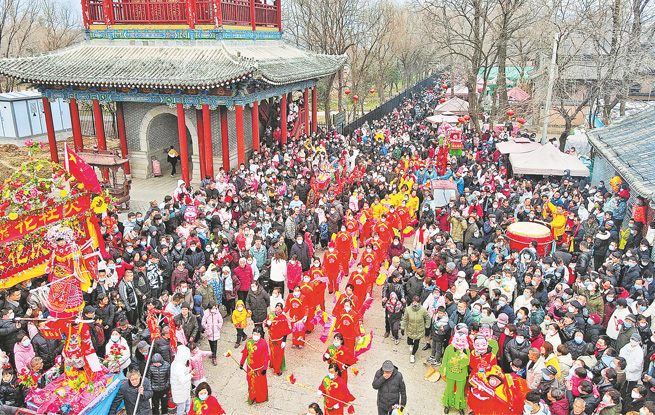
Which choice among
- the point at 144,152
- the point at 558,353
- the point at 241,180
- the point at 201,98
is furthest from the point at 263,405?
the point at 144,152

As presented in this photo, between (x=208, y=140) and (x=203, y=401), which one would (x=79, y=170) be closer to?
(x=203, y=401)

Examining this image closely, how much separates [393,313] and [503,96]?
21739 mm

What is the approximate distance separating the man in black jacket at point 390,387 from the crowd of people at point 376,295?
0.06 feet

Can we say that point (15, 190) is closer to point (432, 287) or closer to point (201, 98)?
point (432, 287)

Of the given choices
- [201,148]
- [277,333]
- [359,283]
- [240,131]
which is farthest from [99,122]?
[277,333]

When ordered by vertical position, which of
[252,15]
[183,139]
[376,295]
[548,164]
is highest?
[252,15]

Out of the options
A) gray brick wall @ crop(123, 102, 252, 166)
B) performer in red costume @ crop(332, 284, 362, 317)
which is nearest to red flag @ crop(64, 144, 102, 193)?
performer in red costume @ crop(332, 284, 362, 317)

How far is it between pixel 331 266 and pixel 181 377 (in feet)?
14.4

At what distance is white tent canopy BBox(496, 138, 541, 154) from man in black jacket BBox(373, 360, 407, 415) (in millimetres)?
13193

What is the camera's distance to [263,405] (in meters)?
7.80

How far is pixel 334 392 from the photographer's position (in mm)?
6758

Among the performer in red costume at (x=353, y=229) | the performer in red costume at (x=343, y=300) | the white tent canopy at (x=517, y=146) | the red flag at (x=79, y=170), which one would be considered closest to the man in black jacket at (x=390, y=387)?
the performer in red costume at (x=343, y=300)

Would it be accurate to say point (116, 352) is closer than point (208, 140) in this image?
Yes

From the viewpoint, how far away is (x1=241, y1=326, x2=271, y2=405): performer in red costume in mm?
7410
